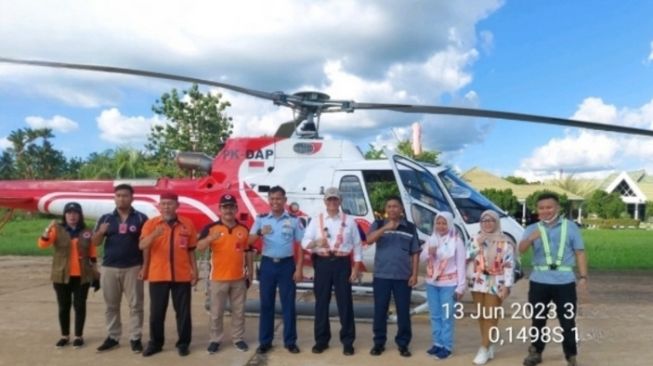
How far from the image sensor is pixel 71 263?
613cm

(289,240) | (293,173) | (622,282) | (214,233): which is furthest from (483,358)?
(622,282)

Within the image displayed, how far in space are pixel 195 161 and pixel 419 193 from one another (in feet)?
11.8

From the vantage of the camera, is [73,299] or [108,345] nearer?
[108,345]

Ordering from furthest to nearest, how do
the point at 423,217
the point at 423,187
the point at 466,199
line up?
the point at 466,199 → the point at 423,187 → the point at 423,217

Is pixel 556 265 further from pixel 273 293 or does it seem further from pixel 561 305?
pixel 273 293

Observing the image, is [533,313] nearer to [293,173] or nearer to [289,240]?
[289,240]

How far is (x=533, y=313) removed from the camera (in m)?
5.71

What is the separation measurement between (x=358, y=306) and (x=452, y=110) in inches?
118

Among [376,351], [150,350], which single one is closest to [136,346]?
[150,350]

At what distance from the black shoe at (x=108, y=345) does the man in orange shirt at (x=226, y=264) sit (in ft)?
3.38

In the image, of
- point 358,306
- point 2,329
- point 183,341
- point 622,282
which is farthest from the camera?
point 622,282

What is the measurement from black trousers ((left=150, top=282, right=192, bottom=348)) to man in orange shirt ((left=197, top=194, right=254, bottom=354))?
26 cm

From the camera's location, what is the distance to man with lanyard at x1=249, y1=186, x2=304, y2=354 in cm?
607

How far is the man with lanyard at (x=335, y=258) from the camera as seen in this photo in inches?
234
